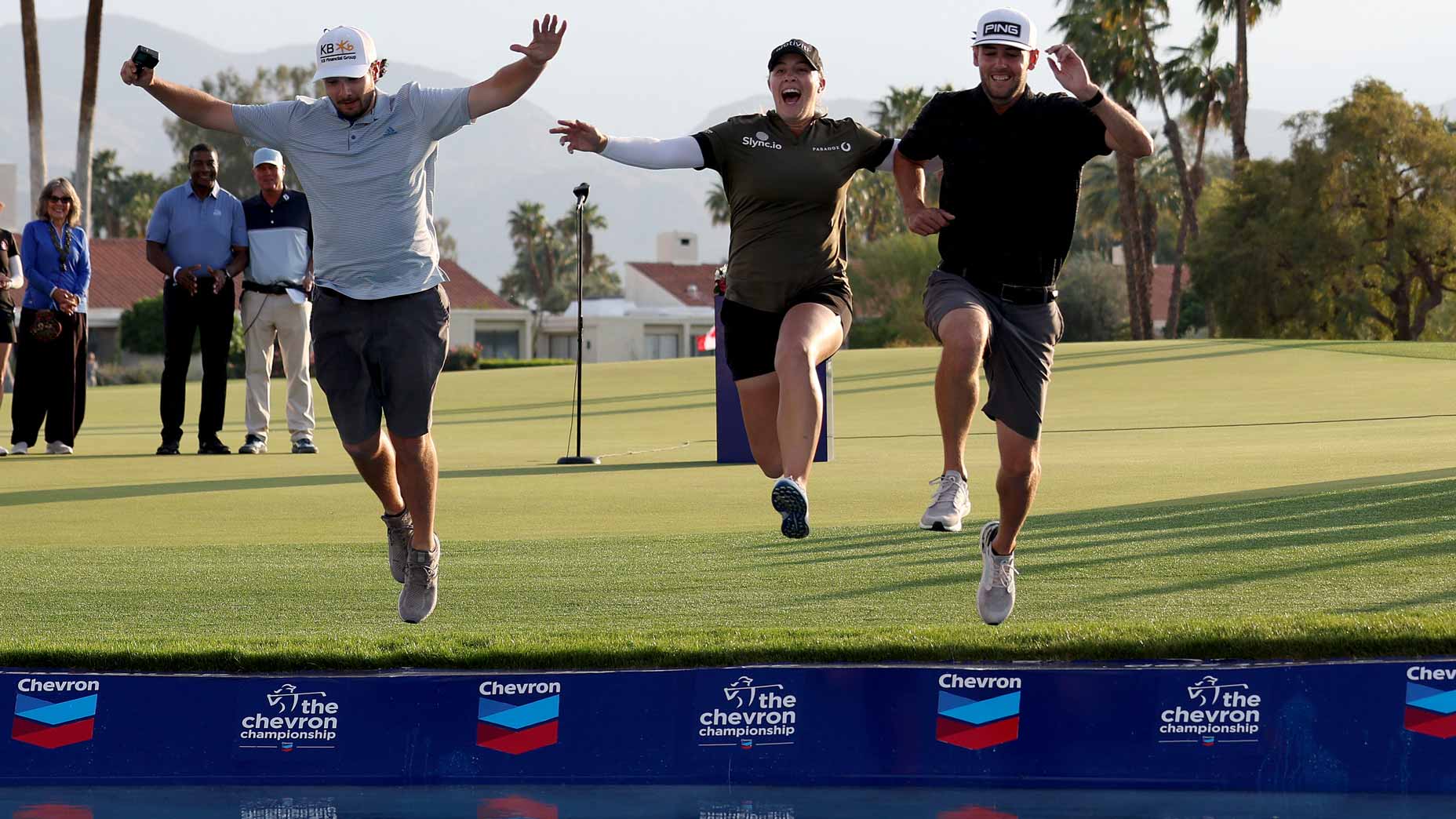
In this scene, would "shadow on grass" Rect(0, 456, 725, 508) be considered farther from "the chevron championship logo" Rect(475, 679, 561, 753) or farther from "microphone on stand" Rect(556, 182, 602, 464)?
"the chevron championship logo" Rect(475, 679, 561, 753)

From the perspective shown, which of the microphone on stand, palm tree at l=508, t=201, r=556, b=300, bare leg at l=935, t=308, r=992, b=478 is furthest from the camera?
palm tree at l=508, t=201, r=556, b=300

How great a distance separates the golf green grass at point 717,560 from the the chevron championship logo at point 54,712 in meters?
0.12

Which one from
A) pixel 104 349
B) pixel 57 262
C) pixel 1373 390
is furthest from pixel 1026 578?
pixel 104 349

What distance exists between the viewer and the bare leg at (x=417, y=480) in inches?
292

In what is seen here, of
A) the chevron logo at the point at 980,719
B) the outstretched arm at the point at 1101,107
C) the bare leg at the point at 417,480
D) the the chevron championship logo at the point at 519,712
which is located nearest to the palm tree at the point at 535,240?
the bare leg at the point at 417,480

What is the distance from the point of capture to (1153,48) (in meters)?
55.7

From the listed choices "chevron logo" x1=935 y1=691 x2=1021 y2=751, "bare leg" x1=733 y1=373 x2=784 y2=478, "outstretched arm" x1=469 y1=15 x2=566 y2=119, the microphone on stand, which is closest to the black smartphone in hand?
"outstretched arm" x1=469 y1=15 x2=566 y2=119

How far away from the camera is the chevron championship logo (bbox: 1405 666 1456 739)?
595cm

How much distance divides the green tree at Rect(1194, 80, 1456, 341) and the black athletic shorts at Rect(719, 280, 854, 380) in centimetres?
4291

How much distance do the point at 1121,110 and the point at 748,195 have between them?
5.65 feet

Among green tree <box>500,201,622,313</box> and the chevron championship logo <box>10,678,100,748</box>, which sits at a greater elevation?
green tree <box>500,201,622,313</box>

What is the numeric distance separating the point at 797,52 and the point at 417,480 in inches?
99.5

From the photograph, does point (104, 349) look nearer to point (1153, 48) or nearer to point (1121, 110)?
point (1153, 48)

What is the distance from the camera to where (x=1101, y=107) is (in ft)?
22.4
